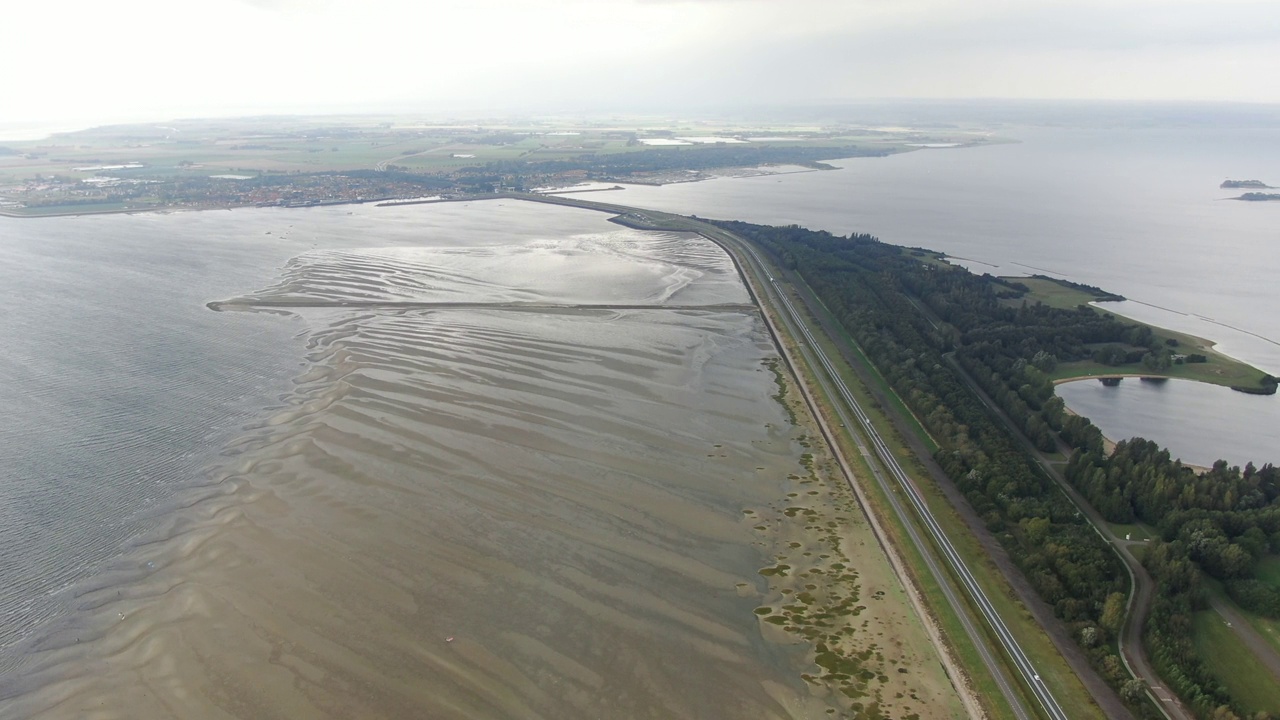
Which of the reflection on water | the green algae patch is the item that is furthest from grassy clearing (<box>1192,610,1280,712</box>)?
the reflection on water

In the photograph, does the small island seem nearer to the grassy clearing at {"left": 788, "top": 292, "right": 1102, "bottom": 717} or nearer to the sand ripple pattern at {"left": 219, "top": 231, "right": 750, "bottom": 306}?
the sand ripple pattern at {"left": 219, "top": 231, "right": 750, "bottom": 306}

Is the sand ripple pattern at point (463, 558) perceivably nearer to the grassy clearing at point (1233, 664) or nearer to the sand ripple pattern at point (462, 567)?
the sand ripple pattern at point (462, 567)

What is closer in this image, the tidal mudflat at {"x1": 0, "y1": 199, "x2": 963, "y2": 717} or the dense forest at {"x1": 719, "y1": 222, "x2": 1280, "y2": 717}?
the tidal mudflat at {"x1": 0, "y1": 199, "x2": 963, "y2": 717}

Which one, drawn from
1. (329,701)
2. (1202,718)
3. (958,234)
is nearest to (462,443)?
(329,701)

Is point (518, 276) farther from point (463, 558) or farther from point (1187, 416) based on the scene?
point (1187, 416)

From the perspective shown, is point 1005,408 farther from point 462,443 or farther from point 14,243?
point 14,243

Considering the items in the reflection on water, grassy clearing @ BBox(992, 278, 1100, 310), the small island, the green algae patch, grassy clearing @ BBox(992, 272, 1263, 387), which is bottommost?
the green algae patch
